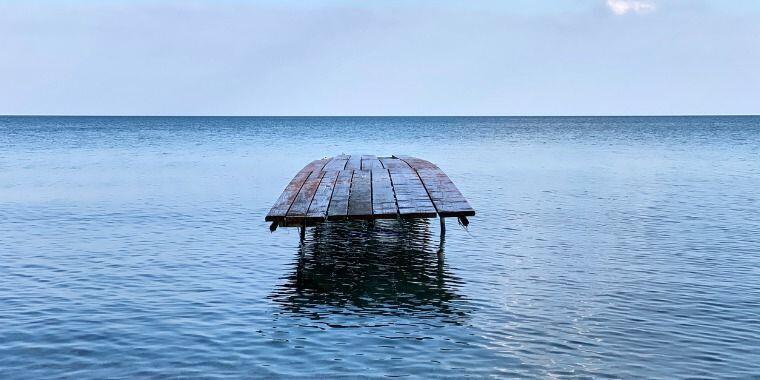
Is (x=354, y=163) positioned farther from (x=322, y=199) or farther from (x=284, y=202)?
(x=284, y=202)

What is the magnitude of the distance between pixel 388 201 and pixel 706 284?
736 centimetres

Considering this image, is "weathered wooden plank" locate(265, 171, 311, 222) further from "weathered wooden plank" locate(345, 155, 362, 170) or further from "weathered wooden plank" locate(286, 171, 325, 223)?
"weathered wooden plank" locate(345, 155, 362, 170)

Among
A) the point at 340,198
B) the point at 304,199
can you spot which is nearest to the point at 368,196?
the point at 340,198

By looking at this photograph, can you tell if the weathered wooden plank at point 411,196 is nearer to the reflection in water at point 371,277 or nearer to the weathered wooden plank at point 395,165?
the weathered wooden plank at point 395,165

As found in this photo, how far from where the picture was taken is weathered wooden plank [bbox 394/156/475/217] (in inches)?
684

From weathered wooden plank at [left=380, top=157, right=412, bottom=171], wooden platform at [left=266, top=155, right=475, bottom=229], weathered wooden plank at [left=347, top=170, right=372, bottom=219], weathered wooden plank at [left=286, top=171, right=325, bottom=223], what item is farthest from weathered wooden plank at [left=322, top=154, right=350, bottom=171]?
weathered wooden plank at [left=347, top=170, right=372, bottom=219]

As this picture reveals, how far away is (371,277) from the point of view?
57.2 feet

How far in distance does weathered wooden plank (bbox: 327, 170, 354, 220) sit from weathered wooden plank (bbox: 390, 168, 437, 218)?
129 cm

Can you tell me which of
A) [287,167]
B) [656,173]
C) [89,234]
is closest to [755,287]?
[89,234]

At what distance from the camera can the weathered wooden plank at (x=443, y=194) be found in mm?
17375

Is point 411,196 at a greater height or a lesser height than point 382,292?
greater

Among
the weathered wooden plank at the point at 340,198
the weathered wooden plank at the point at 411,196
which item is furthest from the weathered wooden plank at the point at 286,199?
the weathered wooden plank at the point at 411,196

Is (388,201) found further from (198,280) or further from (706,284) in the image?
(706,284)

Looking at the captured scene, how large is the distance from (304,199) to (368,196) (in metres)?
1.62
